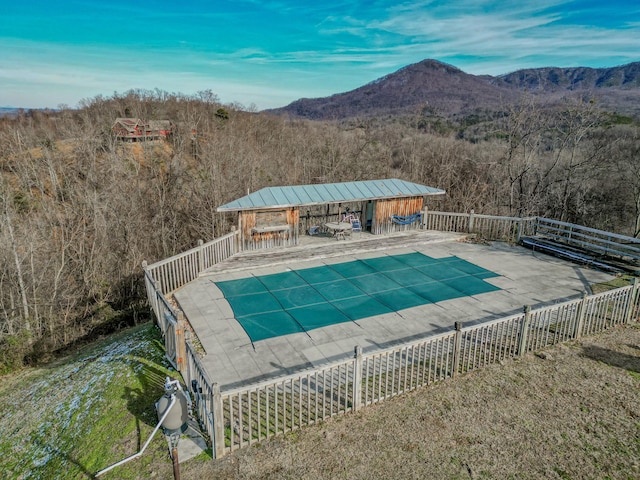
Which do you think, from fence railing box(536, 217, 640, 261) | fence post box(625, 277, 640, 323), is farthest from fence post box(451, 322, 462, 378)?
fence railing box(536, 217, 640, 261)

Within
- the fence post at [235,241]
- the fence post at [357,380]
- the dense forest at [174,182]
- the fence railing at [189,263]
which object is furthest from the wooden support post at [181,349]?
the dense forest at [174,182]

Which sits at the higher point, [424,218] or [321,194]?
[321,194]

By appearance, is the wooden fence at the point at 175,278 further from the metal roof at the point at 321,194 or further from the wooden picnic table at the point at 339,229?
the wooden picnic table at the point at 339,229

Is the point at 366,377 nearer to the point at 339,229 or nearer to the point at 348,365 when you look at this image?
the point at 348,365

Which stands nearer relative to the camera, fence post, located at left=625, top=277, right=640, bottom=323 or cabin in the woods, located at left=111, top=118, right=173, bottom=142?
fence post, located at left=625, top=277, right=640, bottom=323

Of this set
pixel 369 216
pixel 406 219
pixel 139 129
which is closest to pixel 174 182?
pixel 369 216

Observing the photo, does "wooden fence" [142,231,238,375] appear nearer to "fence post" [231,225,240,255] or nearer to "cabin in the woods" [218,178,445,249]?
"fence post" [231,225,240,255]
